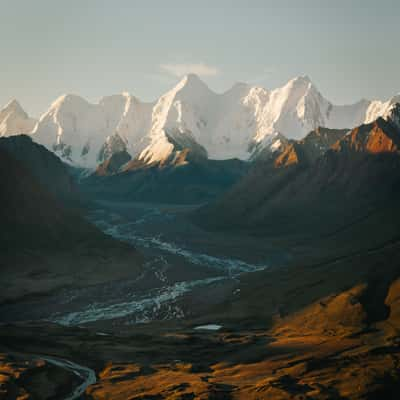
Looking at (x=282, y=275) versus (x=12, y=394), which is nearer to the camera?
(x=12, y=394)

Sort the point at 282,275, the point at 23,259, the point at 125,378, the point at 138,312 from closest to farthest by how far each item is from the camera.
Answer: the point at 125,378, the point at 138,312, the point at 282,275, the point at 23,259

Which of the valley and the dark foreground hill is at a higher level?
the dark foreground hill

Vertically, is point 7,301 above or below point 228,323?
above

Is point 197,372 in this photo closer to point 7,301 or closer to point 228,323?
point 228,323

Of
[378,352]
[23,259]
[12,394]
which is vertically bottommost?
[378,352]

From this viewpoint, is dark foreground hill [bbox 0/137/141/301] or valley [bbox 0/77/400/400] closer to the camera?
valley [bbox 0/77/400/400]

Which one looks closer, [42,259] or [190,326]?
[190,326]

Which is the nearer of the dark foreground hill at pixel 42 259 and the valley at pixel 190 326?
the valley at pixel 190 326

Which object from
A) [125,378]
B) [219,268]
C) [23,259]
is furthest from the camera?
[219,268]

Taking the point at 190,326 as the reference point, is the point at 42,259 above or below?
above

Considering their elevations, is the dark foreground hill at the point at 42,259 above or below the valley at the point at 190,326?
above

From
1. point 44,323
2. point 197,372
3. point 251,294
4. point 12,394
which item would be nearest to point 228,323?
point 251,294
